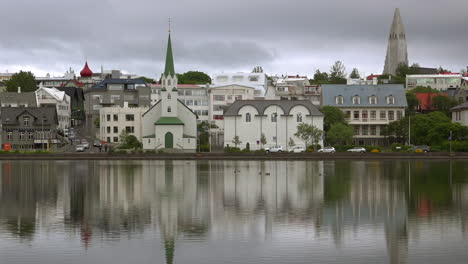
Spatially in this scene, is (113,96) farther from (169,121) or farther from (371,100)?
(371,100)

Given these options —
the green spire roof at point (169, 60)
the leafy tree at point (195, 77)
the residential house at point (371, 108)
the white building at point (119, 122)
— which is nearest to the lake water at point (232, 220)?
the green spire roof at point (169, 60)

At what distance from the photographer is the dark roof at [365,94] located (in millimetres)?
114625

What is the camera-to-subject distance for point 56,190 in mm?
47375

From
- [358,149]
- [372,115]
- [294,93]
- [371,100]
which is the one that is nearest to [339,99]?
[371,100]

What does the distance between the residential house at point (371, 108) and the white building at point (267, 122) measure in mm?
10929

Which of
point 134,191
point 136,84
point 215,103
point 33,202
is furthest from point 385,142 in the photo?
point 33,202

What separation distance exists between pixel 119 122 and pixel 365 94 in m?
37.1

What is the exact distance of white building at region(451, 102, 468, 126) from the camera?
338 ft

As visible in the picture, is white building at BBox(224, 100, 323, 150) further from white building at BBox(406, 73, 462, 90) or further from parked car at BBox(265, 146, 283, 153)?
white building at BBox(406, 73, 462, 90)

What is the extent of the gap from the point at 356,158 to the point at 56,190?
165 ft

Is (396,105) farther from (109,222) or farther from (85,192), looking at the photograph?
(109,222)

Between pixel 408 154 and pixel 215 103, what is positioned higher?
pixel 215 103

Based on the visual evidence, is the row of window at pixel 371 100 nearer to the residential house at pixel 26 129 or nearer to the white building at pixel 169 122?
the white building at pixel 169 122

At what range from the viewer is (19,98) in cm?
12081
